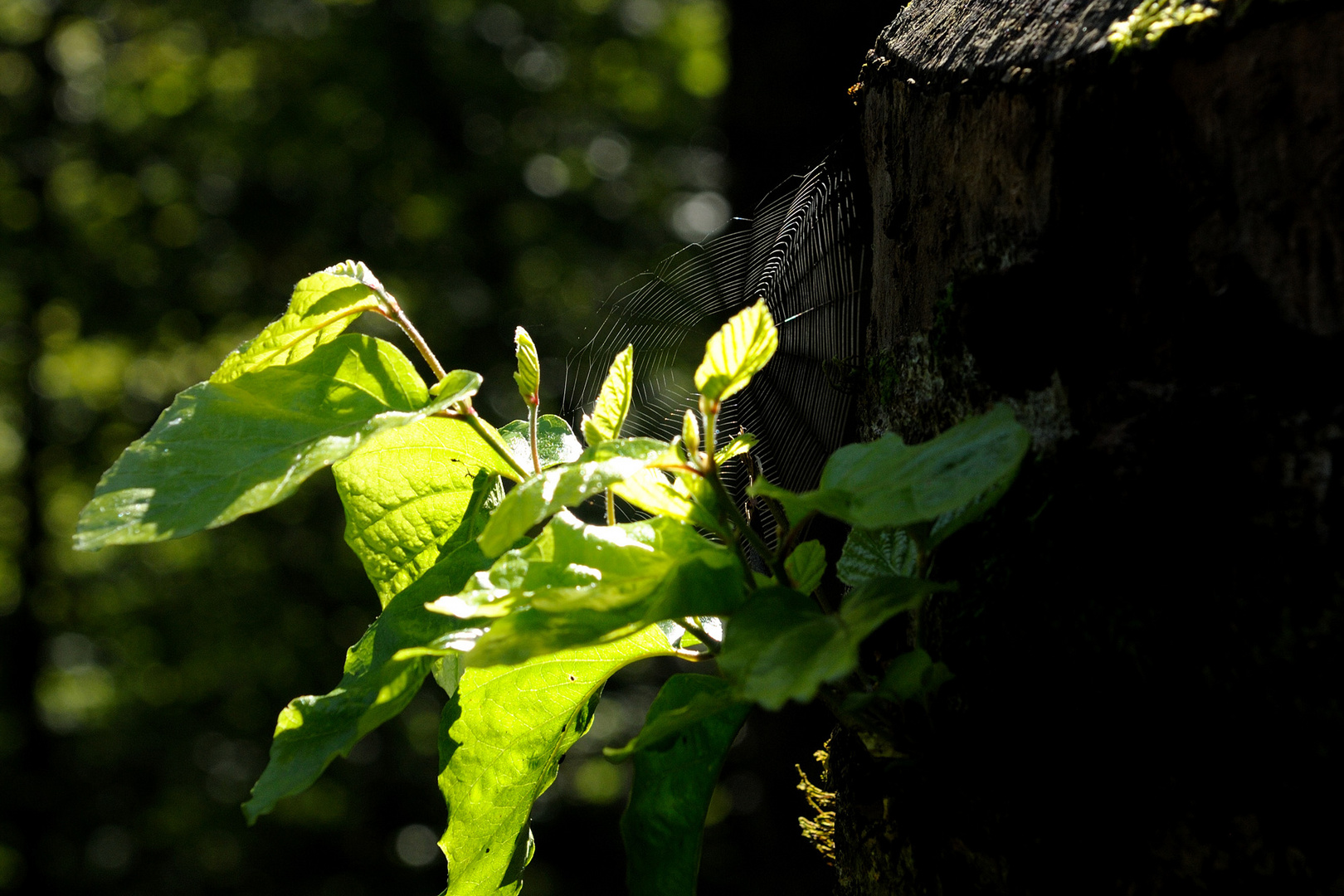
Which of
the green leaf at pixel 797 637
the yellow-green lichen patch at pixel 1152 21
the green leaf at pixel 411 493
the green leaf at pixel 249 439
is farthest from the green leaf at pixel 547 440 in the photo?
the yellow-green lichen patch at pixel 1152 21

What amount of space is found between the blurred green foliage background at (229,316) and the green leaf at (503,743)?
25.9 ft

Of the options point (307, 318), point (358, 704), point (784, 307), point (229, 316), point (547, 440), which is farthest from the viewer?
point (229, 316)

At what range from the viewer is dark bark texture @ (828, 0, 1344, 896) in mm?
583

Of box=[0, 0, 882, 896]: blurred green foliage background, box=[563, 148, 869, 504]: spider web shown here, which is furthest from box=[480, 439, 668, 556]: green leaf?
box=[0, 0, 882, 896]: blurred green foliage background

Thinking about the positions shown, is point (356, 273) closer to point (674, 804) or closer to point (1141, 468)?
point (674, 804)

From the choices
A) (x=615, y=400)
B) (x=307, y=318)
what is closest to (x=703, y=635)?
(x=615, y=400)

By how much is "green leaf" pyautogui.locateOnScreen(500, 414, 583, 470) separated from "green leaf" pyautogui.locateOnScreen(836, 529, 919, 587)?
1.10 feet

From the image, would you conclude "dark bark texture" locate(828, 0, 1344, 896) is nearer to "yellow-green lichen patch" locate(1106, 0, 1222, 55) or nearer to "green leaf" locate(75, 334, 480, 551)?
"yellow-green lichen patch" locate(1106, 0, 1222, 55)

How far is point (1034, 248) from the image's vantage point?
738mm

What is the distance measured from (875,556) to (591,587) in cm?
31

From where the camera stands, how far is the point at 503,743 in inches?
33.9

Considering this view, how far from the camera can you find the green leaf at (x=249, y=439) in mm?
659

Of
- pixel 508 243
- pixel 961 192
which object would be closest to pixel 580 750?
pixel 508 243

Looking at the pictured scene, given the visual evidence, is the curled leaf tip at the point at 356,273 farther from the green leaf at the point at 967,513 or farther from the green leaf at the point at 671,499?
the green leaf at the point at 967,513
